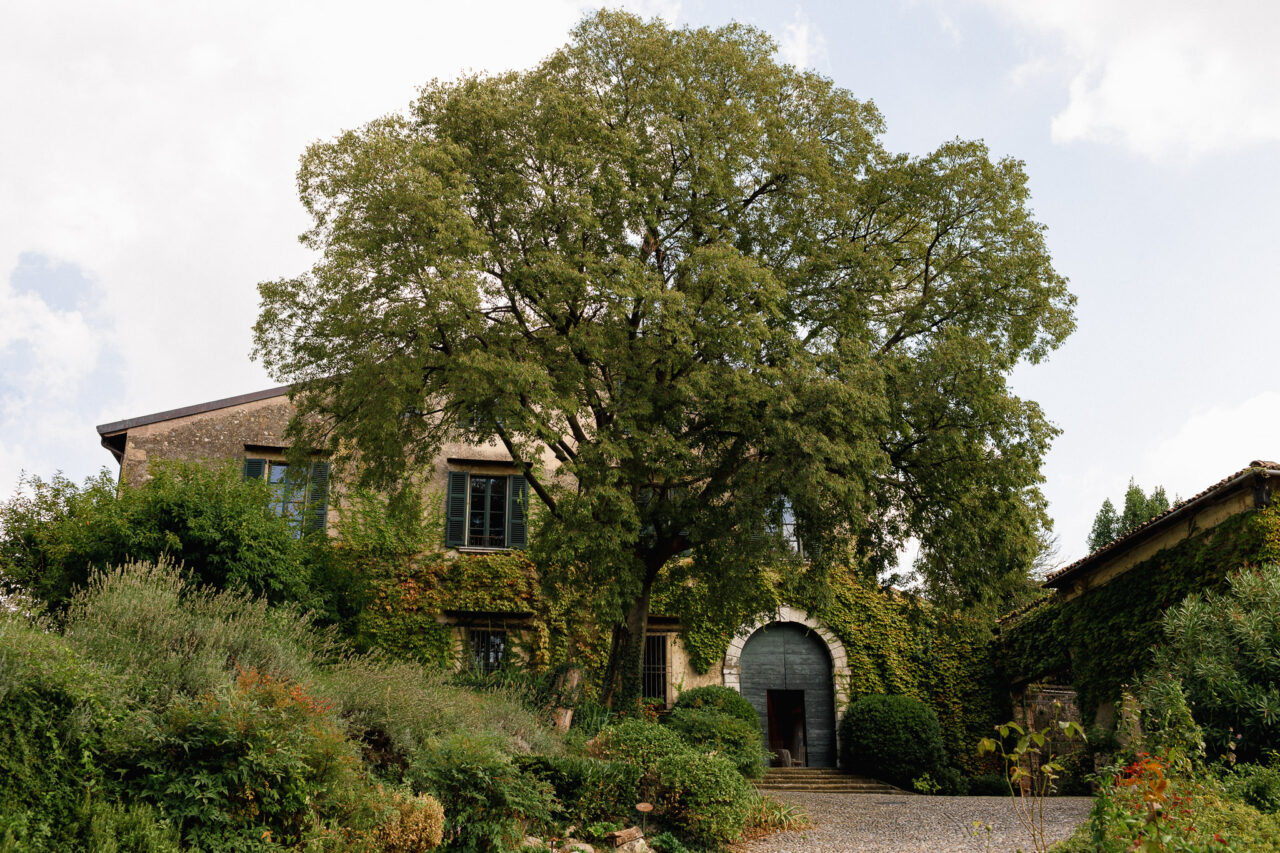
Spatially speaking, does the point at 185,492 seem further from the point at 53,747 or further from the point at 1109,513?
the point at 1109,513

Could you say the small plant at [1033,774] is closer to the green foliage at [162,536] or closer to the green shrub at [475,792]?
the green shrub at [475,792]

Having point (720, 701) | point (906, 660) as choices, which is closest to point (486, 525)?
point (720, 701)

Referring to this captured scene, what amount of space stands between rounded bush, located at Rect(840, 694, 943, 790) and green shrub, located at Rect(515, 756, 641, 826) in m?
9.64

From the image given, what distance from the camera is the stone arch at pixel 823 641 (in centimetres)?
1980

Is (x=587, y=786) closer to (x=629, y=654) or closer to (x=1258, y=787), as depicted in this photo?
(x=629, y=654)

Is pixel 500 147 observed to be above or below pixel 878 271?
above

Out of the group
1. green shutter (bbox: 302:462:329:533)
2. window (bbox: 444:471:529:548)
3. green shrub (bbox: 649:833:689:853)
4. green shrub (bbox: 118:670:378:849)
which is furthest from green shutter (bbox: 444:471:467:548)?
green shrub (bbox: 118:670:378:849)

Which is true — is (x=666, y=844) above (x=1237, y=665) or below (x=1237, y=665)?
below

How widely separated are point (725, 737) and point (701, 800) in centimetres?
403

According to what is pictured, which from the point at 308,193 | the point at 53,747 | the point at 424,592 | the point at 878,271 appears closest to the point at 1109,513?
the point at 878,271

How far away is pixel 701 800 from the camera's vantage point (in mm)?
10016

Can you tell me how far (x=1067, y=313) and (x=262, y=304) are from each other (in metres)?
12.5

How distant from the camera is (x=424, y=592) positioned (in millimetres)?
18734

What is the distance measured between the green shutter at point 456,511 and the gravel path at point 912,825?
29.4 feet
